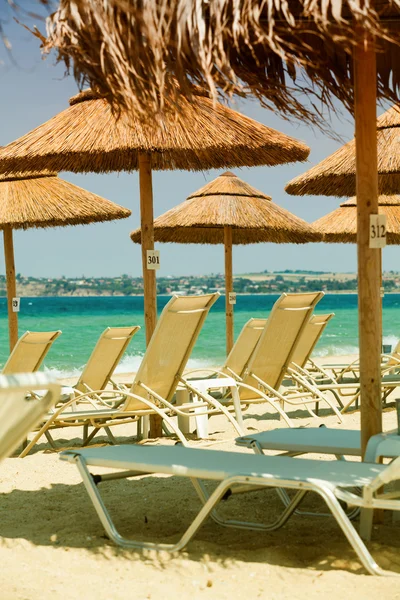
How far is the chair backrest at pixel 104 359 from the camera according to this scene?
598 centimetres

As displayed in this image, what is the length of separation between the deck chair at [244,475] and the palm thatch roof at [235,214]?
6.53 metres

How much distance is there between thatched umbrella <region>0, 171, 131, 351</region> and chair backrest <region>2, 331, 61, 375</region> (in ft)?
7.11

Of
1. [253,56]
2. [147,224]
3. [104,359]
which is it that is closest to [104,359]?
[104,359]

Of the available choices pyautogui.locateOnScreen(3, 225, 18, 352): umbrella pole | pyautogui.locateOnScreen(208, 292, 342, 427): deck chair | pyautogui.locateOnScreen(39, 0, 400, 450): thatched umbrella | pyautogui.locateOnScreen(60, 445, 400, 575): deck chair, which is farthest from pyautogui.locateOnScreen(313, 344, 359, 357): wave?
pyautogui.locateOnScreen(60, 445, 400, 575): deck chair

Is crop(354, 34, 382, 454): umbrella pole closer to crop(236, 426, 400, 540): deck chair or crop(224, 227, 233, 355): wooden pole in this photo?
crop(236, 426, 400, 540): deck chair

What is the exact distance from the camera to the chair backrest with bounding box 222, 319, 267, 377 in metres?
6.61

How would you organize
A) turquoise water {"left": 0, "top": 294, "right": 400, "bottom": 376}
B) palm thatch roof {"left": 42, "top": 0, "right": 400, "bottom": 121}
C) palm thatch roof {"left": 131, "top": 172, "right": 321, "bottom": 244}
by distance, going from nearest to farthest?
palm thatch roof {"left": 42, "top": 0, "right": 400, "bottom": 121} → palm thatch roof {"left": 131, "top": 172, "right": 321, "bottom": 244} → turquoise water {"left": 0, "top": 294, "right": 400, "bottom": 376}

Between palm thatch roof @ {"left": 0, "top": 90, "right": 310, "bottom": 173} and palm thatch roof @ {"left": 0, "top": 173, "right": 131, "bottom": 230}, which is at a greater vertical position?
palm thatch roof @ {"left": 0, "top": 90, "right": 310, "bottom": 173}

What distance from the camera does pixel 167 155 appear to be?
18.9 feet

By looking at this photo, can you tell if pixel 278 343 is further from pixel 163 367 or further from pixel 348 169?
pixel 348 169

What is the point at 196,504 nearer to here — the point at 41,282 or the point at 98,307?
the point at 98,307

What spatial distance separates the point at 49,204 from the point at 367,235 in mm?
5382

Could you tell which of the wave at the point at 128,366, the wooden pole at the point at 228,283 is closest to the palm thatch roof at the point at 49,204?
the wooden pole at the point at 228,283

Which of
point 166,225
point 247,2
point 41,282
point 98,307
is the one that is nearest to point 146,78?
point 247,2
